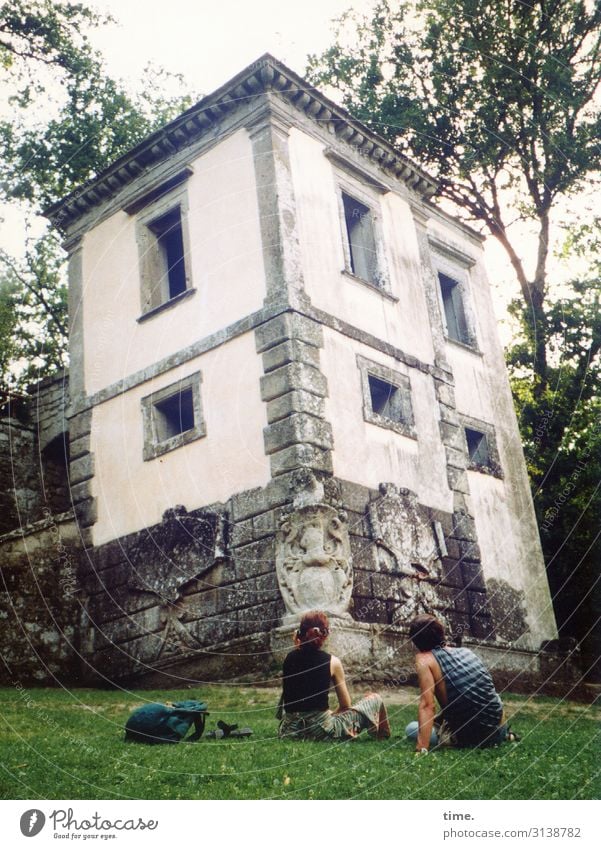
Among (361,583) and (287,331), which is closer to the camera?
(361,583)

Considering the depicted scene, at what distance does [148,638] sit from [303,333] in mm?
4845

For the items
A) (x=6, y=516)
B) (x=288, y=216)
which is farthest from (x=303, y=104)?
(x=6, y=516)

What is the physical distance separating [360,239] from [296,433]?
475 cm

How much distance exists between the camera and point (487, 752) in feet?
22.8

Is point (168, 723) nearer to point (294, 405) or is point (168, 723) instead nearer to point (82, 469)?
point (294, 405)

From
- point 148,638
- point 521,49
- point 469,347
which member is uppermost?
point 521,49

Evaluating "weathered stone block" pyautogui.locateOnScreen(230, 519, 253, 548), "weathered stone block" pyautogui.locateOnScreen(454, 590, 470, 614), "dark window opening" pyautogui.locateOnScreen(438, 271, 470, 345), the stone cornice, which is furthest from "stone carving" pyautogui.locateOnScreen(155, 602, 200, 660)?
"dark window opening" pyautogui.locateOnScreen(438, 271, 470, 345)

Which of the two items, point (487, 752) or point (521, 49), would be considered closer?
point (487, 752)

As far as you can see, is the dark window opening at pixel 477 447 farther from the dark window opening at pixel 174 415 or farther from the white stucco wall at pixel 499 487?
the dark window opening at pixel 174 415

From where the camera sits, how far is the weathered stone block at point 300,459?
38.3 feet

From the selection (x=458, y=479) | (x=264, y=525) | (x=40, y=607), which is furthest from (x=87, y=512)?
(x=458, y=479)

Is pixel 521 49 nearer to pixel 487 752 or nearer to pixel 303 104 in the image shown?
pixel 303 104

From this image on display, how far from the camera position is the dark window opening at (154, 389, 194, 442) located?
1368 centimetres

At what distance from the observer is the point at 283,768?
6.69 meters
